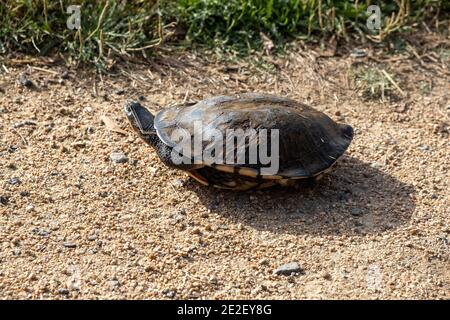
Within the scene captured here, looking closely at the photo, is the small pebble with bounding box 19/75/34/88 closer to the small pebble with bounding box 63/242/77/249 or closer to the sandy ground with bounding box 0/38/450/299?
the sandy ground with bounding box 0/38/450/299

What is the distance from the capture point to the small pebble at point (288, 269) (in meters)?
4.19

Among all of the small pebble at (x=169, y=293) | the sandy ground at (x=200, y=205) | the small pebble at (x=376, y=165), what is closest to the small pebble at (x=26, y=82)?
the sandy ground at (x=200, y=205)

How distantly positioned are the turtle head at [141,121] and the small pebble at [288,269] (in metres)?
1.27

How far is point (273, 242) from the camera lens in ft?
14.5

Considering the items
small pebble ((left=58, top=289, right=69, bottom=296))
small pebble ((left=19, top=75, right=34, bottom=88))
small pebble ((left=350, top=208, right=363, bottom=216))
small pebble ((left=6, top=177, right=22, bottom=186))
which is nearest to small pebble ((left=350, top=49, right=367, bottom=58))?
small pebble ((left=350, top=208, right=363, bottom=216))

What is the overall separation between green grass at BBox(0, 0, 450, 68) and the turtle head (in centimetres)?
102

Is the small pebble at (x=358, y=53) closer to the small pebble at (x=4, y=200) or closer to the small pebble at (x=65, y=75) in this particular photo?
the small pebble at (x=65, y=75)

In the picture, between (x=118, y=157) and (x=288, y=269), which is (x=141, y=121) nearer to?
(x=118, y=157)

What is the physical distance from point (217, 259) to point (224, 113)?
936 mm

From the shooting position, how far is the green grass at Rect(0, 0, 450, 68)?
19.9ft

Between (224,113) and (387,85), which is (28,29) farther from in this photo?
(387,85)

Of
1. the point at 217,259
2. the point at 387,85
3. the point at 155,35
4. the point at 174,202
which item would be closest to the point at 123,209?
the point at 174,202

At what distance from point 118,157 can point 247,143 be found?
3.18 feet

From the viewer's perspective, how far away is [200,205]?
471 cm
